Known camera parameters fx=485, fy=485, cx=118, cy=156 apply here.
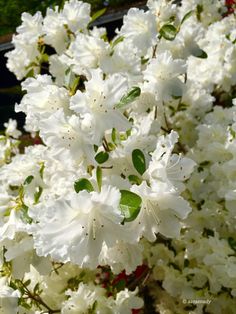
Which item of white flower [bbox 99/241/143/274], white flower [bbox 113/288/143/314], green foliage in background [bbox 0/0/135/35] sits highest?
white flower [bbox 99/241/143/274]

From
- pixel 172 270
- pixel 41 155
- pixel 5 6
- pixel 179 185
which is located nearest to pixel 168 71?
pixel 41 155

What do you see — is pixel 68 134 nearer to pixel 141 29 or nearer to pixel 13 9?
pixel 141 29

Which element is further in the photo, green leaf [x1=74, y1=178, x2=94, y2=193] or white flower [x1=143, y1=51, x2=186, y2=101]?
white flower [x1=143, y1=51, x2=186, y2=101]

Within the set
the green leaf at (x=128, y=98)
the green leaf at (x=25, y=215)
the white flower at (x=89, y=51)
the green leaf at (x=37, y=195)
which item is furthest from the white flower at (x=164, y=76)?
the green leaf at (x=25, y=215)

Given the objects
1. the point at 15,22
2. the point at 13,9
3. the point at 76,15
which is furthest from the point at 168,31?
the point at 15,22

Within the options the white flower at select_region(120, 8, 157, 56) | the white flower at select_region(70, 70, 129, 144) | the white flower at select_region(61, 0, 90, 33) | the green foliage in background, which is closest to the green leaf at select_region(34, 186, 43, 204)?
the white flower at select_region(70, 70, 129, 144)

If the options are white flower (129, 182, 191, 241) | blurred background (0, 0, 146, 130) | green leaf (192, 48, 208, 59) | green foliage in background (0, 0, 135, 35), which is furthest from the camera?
green foliage in background (0, 0, 135, 35)

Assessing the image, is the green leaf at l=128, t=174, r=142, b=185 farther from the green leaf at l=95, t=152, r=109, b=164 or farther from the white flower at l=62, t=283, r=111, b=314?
the white flower at l=62, t=283, r=111, b=314
